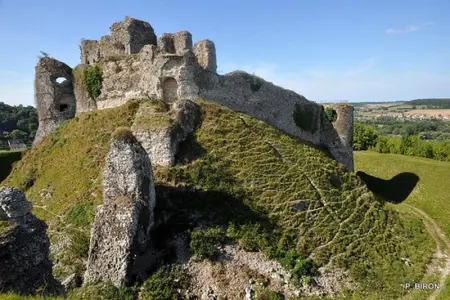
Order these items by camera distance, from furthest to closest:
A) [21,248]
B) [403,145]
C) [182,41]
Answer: [403,145], [182,41], [21,248]

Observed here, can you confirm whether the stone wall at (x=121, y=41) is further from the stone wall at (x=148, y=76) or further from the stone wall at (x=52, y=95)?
the stone wall at (x=52, y=95)

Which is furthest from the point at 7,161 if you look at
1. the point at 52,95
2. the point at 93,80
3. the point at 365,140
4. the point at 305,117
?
the point at 365,140

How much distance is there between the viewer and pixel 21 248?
981 centimetres

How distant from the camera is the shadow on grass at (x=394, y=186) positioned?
3172cm

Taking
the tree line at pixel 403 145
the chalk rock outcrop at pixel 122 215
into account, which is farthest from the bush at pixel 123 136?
the tree line at pixel 403 145

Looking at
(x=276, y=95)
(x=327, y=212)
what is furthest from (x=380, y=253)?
(x=276, y=95)

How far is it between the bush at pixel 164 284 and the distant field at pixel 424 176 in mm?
18884

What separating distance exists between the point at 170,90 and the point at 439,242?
73.5ft

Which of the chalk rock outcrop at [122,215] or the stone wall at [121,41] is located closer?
the chalk rock outcrop at [122,215]

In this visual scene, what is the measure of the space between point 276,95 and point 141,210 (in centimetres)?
1835

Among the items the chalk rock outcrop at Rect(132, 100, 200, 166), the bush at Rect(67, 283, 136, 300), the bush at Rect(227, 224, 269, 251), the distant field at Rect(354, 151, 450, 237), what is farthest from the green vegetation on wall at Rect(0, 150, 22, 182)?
the distant field at Rect(354, 151, 450, 237)

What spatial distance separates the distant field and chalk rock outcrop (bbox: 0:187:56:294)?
2470 centimetres

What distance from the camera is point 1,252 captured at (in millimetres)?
9414

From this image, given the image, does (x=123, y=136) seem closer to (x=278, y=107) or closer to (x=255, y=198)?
(x=255, y=198)
